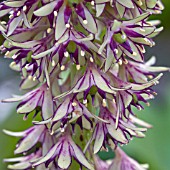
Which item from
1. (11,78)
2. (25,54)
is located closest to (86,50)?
(25,54)

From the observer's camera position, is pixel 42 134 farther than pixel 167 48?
No

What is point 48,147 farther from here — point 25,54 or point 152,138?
point 152,138

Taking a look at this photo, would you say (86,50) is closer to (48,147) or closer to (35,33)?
(35,33)

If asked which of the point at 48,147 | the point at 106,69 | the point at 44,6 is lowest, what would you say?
the point at 48,147

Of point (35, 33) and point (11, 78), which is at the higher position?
point (35, 33)

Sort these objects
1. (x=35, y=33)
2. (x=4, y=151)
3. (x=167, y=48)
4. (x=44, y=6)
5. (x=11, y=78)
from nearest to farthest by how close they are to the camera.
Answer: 1. (x=44, y=6)
2. (x=35, y=33)
3. (x=4, y=151)
4. (x=11, y=78)
5. (x=167, y=48)

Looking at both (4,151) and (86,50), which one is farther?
(4,151)

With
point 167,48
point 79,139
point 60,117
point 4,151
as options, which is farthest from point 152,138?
point 167,48

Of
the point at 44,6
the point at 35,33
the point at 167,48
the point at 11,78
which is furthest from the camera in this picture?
the point at 167,48

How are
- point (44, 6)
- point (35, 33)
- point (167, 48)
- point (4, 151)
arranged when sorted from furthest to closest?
point (167, 48) → point (4, 151) → point (35, 33) → point (44, 6)
